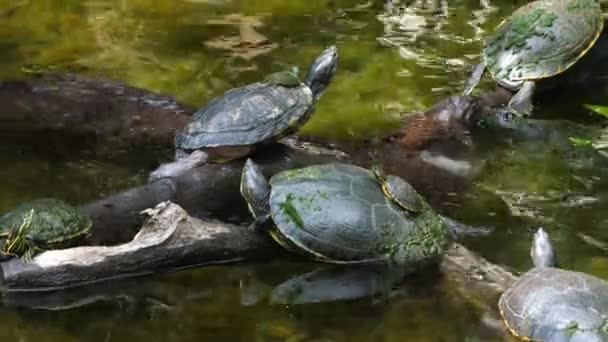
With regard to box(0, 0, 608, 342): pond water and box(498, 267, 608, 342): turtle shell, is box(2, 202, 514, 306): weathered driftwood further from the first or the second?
box(498, 267, 608, 342): turtle shell

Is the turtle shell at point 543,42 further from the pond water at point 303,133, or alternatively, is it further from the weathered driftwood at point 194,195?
the weathered driftwood at point 194,195

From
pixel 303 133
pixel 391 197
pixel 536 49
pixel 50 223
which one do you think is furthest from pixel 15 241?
pixel 536 49

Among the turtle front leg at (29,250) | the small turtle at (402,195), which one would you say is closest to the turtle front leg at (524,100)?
the small turtle at (402,195)

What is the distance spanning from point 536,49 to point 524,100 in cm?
36

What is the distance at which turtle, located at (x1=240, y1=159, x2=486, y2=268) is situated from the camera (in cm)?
349

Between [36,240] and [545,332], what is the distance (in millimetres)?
1921

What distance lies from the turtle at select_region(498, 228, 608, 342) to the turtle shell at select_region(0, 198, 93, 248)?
1669 millimetres

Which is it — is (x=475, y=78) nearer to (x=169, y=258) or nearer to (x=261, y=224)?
(x=261, y=224)

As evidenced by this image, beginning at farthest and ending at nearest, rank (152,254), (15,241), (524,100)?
(524,100), (152,254), (15,241)

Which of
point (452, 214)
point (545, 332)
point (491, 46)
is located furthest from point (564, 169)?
point (545, 332)

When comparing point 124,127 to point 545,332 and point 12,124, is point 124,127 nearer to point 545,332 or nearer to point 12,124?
point 12,124

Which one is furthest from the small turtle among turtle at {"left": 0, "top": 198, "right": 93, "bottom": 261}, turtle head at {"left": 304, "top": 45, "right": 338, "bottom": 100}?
turtle at {"left": 0, "top": 198, "right": 93, "bottom": 261}

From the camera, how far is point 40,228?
3334mm

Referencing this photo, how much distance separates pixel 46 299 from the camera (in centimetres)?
324
